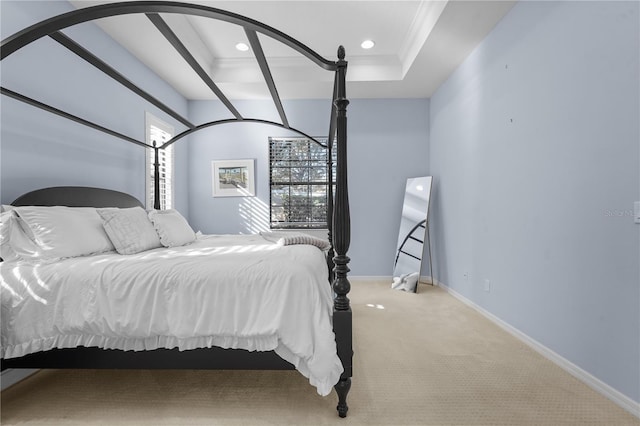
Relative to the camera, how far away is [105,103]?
292 cm

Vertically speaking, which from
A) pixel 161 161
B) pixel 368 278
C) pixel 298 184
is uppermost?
pixel 161 161

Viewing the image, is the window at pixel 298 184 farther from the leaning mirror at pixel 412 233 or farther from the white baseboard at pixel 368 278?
the leaning mirror at pixel 412 233

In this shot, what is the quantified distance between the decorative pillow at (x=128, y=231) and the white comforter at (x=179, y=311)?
633mm

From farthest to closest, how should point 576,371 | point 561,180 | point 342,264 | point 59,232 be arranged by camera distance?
point 561,180 < point 576,371 < point 59,232 < point 342,264

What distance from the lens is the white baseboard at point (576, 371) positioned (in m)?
1.67

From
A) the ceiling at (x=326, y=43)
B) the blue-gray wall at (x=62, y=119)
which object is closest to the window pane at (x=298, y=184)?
the ceiling at (x=326, y=43)

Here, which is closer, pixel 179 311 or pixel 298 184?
pixel 179 311

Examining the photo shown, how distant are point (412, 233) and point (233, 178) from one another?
2.63m

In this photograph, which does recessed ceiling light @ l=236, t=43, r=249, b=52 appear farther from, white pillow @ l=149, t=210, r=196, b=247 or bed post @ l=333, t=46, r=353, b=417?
bed post @ l=333, t=46, r=353, b=417

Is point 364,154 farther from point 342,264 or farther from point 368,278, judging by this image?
point 342,264

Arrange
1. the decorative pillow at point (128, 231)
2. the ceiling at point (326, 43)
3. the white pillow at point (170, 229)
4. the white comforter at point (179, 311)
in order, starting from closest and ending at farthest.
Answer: the white comforter at point (179, 311) < the decorative pillow at point (128, 231) < the white pillow at point (170, 229) < the ceiling at point (326, 43)

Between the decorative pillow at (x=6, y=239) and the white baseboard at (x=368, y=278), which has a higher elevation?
the decorative pillow at (x=6, y=239)

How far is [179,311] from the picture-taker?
4.99 feet

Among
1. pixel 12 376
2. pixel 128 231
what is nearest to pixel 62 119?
pixel 128 231
